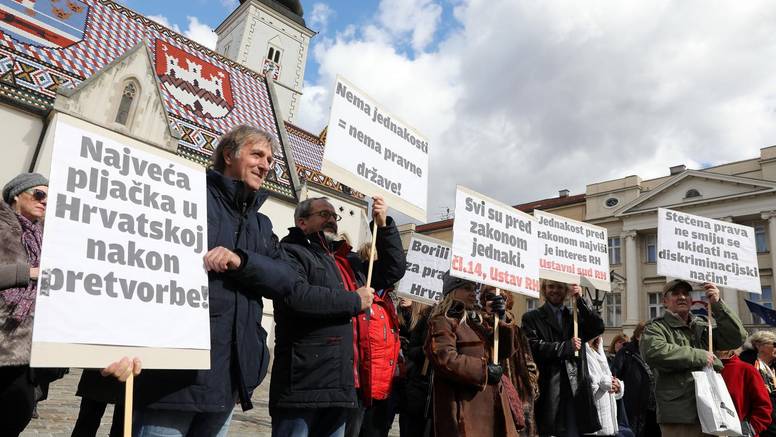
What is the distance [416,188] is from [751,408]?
351 centimetres

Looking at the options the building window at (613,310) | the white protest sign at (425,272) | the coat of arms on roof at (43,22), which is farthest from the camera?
the building window at (613,310)

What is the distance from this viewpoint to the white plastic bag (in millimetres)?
4074

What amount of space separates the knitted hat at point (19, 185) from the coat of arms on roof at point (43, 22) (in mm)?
Answer: 17088

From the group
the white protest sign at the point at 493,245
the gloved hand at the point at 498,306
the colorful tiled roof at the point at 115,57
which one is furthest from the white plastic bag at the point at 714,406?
the colorful tiled roof at the point at 115,57

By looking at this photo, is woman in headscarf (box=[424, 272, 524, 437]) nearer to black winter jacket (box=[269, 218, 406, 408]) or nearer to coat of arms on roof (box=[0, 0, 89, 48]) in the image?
black winter jacket (box=[269, 218, 406, 408])

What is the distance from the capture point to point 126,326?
1985 millimetres

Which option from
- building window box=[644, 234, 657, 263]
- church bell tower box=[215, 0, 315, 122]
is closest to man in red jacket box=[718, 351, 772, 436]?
building window box=[644, 234, 657, 263]

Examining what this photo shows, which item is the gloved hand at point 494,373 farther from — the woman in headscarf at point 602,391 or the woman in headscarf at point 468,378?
the woman in headscarf at point 602,391

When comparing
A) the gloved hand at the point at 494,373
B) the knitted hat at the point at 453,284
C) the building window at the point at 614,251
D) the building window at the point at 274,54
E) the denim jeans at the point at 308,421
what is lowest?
the denim jeans at the point at 308,421

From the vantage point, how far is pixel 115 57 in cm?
1936

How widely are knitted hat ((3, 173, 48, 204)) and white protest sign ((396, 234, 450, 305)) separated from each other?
5.02 metres

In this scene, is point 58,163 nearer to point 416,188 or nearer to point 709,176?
point 416,188

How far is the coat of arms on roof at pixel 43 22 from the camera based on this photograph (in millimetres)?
16750

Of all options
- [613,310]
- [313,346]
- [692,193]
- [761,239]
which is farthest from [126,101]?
[761,239]
